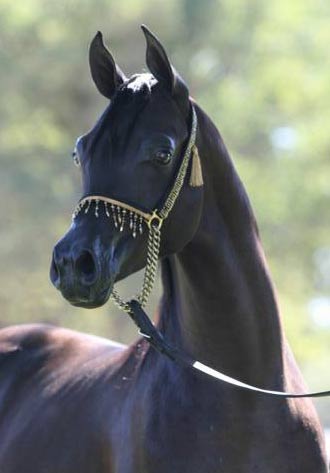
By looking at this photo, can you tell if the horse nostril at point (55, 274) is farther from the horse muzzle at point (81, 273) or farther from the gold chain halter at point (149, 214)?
the gold chain halter at point (149, 214)

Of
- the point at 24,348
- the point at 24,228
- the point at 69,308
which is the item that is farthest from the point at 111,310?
the point at 24,348

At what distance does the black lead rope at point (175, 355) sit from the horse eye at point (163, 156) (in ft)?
1.78

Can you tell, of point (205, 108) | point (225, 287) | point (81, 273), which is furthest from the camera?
point (205, 108)

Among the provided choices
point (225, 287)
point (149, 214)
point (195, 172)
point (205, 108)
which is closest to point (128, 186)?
point (149, 214)

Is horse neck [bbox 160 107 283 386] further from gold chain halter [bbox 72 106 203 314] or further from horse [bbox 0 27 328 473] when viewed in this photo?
gold chain halter [bbox 72 106 203 314]

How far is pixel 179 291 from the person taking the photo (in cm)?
409

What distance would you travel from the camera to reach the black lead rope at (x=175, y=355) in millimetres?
3783

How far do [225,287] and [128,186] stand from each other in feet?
1.96

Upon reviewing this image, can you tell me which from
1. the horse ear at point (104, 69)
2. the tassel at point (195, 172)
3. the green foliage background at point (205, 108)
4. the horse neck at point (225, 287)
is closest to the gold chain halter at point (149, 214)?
the tassel at point (195, 172)

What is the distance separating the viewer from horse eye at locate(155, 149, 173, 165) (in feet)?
12.1

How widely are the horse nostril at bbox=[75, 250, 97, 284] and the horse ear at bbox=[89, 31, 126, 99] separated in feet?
2.69

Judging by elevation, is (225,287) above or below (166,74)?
below

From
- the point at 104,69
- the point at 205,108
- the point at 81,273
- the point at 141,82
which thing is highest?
the point at 205,108

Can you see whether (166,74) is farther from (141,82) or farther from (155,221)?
(155,221)
